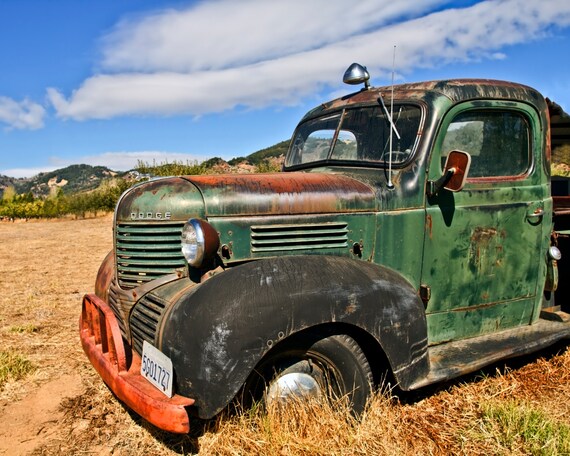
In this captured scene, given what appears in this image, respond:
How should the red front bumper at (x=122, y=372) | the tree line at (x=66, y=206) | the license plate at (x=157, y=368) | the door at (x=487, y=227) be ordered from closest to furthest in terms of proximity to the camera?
the red front bumper at (x=122, y=372)
the license plate at (x=157, y=368)
the door at (x=487, y=227)
the tree line at (x=66, y=206)

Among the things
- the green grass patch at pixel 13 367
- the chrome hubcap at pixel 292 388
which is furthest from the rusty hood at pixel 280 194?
the green grass patch at pixel 13 367

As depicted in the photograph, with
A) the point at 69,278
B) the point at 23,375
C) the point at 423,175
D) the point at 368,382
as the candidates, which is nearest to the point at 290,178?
the point at 423,175

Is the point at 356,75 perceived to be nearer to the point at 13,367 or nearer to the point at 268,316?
the point at 268,316

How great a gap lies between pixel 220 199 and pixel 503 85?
218cm

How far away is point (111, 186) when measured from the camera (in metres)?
20.6

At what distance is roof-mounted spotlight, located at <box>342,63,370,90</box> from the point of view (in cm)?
397

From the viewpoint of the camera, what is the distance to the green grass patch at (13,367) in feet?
12.4

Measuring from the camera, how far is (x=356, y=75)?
3.97 m

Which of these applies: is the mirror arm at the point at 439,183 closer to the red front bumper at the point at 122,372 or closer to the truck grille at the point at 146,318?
the truck grille at the point at 146,318

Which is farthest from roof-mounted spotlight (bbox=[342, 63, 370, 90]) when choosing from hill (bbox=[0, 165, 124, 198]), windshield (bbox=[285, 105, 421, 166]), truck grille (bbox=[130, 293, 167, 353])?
hill (bbox=[0, 165, 124, 198])

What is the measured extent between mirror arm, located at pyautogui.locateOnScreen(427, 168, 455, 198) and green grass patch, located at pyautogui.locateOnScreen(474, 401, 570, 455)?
51.8 inches

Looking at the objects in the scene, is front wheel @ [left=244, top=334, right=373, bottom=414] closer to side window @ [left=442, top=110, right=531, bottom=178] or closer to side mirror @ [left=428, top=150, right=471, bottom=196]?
side mirror @ [left=428, top=150, right=471, bottom=196]

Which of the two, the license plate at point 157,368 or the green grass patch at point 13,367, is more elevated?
the license plate at point 157,368

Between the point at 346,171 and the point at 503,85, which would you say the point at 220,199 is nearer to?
the point at 346,171
